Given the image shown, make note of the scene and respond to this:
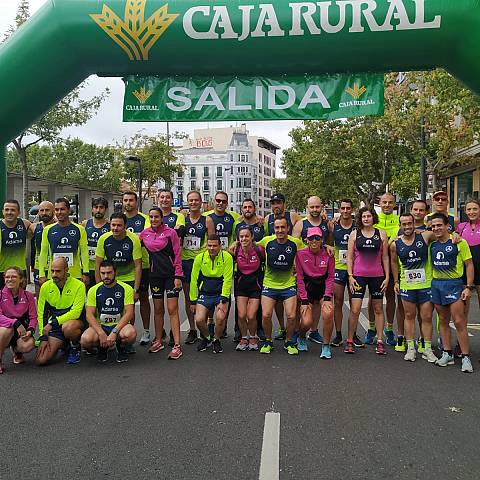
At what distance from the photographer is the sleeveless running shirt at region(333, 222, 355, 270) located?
23.0ft

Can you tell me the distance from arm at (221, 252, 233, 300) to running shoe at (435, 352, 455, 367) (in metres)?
2.68

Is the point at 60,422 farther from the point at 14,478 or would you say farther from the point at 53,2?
the point at 53,2

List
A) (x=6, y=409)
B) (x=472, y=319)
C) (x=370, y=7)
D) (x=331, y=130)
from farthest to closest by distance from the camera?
(x=331, y=130)
(x=472, y=319)
(x=370, y=7)
(x=6, y=409)

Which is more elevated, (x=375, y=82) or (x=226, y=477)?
(x=375, y=82)

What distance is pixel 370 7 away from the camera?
5.33m

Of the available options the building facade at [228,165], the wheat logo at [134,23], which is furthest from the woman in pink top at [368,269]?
the building facade at [228,165]

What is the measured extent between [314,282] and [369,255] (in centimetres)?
80

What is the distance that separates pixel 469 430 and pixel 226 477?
2.09m

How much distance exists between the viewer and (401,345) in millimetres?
6637

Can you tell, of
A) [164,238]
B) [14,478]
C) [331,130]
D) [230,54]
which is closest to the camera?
[14,478]

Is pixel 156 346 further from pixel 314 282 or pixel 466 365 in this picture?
pixel 466 365

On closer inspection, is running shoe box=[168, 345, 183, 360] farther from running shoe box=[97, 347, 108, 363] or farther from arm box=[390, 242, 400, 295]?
arm box=[390, 242, 400, 295]

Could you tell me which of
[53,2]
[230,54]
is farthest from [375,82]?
[53,2]

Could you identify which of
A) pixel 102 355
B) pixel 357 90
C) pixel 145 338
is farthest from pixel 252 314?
pixel 357 90
